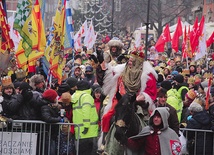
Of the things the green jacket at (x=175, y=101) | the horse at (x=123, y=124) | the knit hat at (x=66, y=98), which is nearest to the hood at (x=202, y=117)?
the green jacket at (x=175, y=101)

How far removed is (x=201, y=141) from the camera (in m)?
12.2

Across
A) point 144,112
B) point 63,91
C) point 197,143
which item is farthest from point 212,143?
point 63,91

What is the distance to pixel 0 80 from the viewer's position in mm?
13016

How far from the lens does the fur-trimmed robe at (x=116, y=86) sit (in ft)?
35.9

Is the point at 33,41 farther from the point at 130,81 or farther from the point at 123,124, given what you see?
the point at 123,124

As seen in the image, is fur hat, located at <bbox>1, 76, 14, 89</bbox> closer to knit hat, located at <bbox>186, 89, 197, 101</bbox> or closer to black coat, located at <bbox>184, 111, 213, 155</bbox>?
black coat, located at <bbox>184, 111, 213, 155</bbox>

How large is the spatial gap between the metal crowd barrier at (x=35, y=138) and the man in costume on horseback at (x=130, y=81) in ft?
3.90

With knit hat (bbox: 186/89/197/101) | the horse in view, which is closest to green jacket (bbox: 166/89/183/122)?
knit hat (bbox: 186/89/197/101)

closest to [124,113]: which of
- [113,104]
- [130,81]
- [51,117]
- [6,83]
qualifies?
[113,104]

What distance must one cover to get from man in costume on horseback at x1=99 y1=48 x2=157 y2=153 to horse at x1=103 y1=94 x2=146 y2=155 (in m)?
0.38

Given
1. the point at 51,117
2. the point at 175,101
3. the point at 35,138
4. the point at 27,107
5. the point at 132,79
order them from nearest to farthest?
1. the point at 132,79
2. the point at 35,138
3. the point at 51,117
4. the point at 27,107
5. the point at 175,101

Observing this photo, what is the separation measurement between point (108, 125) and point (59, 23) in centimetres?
570

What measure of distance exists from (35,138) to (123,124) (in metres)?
2.05

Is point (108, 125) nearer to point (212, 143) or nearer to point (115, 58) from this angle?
point (115, 58)
